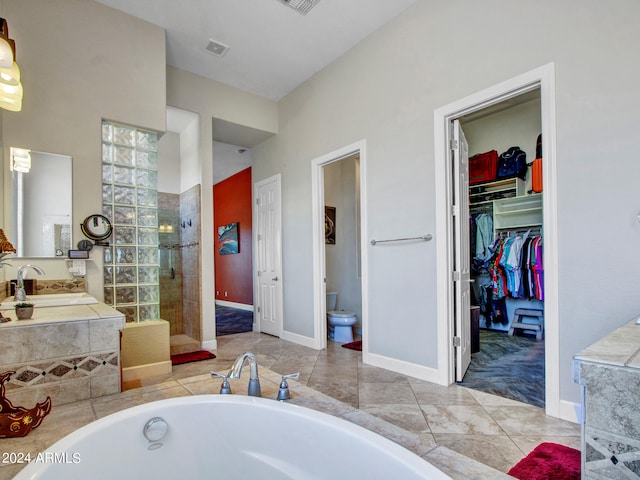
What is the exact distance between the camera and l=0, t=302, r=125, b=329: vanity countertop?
1759 millimetres

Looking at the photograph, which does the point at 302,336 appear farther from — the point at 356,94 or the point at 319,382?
the point at 356,94

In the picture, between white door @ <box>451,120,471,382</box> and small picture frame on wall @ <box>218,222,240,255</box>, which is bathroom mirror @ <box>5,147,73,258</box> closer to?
white door @ <box>451,120,471,382</box>

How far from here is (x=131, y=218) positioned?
10.6ft

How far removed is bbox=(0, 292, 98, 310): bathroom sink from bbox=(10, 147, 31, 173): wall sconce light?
0.96 m

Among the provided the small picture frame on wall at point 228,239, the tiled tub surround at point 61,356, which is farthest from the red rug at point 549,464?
the small picture frame on wall at point 228,239

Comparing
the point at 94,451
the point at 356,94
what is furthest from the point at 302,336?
the point at 94,451

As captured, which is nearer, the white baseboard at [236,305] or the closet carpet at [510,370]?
the closet carpet at [510,370]

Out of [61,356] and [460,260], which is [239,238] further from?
[61,356]

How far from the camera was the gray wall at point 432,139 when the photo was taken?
6.40 feet

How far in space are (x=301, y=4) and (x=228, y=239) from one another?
543 centimetres

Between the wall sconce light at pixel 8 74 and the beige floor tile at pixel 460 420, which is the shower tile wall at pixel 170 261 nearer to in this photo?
the wall sconce light at pixel 8 74

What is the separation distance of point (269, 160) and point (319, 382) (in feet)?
10.2

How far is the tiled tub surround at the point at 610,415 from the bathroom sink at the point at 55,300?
2.83 metres

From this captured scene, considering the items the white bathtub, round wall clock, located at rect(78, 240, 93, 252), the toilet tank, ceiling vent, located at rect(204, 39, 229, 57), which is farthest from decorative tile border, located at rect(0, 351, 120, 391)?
the toilet tank
